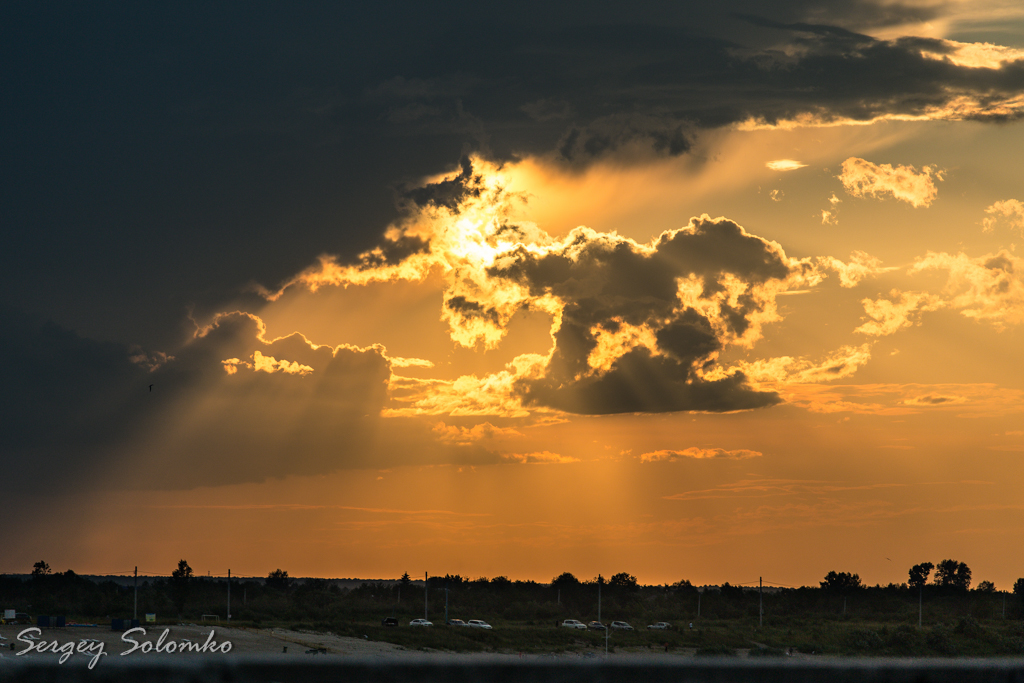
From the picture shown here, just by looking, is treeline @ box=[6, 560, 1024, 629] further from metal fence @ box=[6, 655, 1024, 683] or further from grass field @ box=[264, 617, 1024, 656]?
metal fence @ box=[6, 655, 1024, 683]

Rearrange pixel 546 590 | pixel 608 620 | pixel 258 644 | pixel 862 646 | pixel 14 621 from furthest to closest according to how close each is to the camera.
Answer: pixel 546 590
pixel 608 620
pixel 862 646
pixel 14 621
pixel 258 644

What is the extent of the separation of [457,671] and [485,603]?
174001mm

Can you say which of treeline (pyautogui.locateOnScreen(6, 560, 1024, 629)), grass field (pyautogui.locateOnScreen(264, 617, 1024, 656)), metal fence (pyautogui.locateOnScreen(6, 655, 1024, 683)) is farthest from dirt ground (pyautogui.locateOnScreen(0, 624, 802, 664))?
metal fence (pyautogui.locateOnScreen(6, 655, 1024, 683))

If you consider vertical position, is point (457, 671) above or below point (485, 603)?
above

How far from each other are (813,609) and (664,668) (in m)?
185

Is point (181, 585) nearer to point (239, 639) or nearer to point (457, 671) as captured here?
point (239, 639)

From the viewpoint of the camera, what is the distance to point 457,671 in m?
5.30

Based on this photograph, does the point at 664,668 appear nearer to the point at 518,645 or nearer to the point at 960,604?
the point at 518,645

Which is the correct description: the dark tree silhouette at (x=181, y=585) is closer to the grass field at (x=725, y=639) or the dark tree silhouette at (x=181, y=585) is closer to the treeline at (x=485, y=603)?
the treeline at (x=485, y=603)

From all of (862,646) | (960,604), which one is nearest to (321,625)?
(862,646)

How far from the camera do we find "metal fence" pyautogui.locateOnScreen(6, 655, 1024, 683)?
505 cm

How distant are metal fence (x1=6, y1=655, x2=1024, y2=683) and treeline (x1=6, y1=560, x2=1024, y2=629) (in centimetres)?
12443

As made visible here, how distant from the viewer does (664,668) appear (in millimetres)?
5547

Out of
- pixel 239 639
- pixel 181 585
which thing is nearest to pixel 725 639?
pixel 239 639
